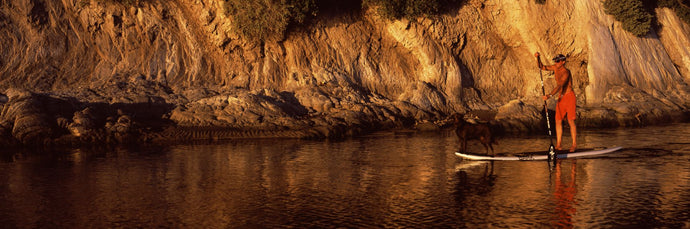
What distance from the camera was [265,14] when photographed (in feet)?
107

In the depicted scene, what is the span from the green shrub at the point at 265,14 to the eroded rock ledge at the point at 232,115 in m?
3.24

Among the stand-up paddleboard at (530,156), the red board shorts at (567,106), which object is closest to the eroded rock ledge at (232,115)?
the stand-up paddleboard at (530,156)

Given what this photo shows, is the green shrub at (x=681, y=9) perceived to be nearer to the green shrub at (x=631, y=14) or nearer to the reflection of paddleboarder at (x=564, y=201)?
the green shrub at (x=631, y=14)

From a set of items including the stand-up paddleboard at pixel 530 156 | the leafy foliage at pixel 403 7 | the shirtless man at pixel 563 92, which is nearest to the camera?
the stand-up paddleboard at pixel 530 156

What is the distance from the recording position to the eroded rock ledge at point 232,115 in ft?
82.5

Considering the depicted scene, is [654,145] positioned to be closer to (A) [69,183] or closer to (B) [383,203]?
(B) [383,203]

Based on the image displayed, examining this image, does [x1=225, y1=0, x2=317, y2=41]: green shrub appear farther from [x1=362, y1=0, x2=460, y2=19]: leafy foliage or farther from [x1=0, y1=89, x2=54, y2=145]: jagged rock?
[x1=0, y1=89, x2=54, y2=145]: jagged rock

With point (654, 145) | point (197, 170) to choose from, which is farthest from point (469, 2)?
point (197, 170)

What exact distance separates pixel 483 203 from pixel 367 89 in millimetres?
23205

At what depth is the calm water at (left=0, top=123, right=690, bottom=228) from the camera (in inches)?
416

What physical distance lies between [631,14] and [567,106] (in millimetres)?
22614

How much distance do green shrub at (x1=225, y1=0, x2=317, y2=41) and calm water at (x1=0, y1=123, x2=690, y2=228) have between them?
41.8 feet

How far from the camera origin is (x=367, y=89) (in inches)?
1361

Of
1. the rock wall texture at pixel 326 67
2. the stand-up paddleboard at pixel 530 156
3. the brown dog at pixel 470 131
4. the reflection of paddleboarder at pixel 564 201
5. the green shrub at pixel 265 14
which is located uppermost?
the green shrub at pixel 265 14
